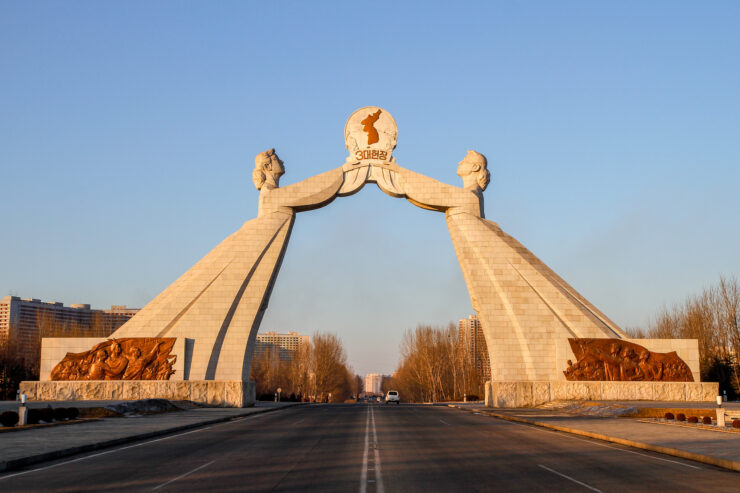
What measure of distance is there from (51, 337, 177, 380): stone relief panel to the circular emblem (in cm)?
1411

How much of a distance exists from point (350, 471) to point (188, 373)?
A: 23648 mm

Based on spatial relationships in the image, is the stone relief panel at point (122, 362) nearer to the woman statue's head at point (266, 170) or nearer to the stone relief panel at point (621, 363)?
the woman statue's head at point (266, 170)

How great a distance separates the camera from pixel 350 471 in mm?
10078

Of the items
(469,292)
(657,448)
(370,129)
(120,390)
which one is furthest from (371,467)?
(370,129)

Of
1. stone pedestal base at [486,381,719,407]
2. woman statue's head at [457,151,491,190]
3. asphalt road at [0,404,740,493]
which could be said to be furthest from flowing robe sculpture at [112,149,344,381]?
asphalt road at [0,404,740,493]

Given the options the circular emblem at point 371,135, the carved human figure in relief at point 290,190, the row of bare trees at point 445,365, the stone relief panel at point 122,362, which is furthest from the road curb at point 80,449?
the row of bare trees at point 445,365

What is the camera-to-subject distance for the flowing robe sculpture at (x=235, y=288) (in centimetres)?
3259

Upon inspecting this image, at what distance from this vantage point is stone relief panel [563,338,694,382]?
103 ft

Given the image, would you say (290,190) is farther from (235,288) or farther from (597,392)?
(597,392)

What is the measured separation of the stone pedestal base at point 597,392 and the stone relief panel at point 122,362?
16023 mm

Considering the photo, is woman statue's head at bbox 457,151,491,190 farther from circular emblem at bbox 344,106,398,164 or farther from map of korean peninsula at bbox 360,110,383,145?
map of korean peninsula at bbox 360,110,383,145

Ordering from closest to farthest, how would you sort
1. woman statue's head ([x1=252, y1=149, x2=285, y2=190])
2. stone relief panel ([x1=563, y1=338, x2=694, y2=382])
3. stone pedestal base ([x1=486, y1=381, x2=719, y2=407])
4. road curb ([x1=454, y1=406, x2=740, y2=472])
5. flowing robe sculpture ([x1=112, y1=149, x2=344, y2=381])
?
road curb ([x1=454, y1=406, x2=740, y2=472]) < stone pedestal base ([x1=486, y1=381, x2=719, y2=407]) < stone relief panel ([x1=563, y1=338, x2=694, y2=382]) < flowing robe sculpture ([x1=112, y1=149, x2=344, y2=381]) < woman statue's head ([x1=252, y1=149, x2=285, y2=190])

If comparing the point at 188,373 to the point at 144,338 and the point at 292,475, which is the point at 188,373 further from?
the point at 292,475

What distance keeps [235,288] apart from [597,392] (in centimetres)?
1825
